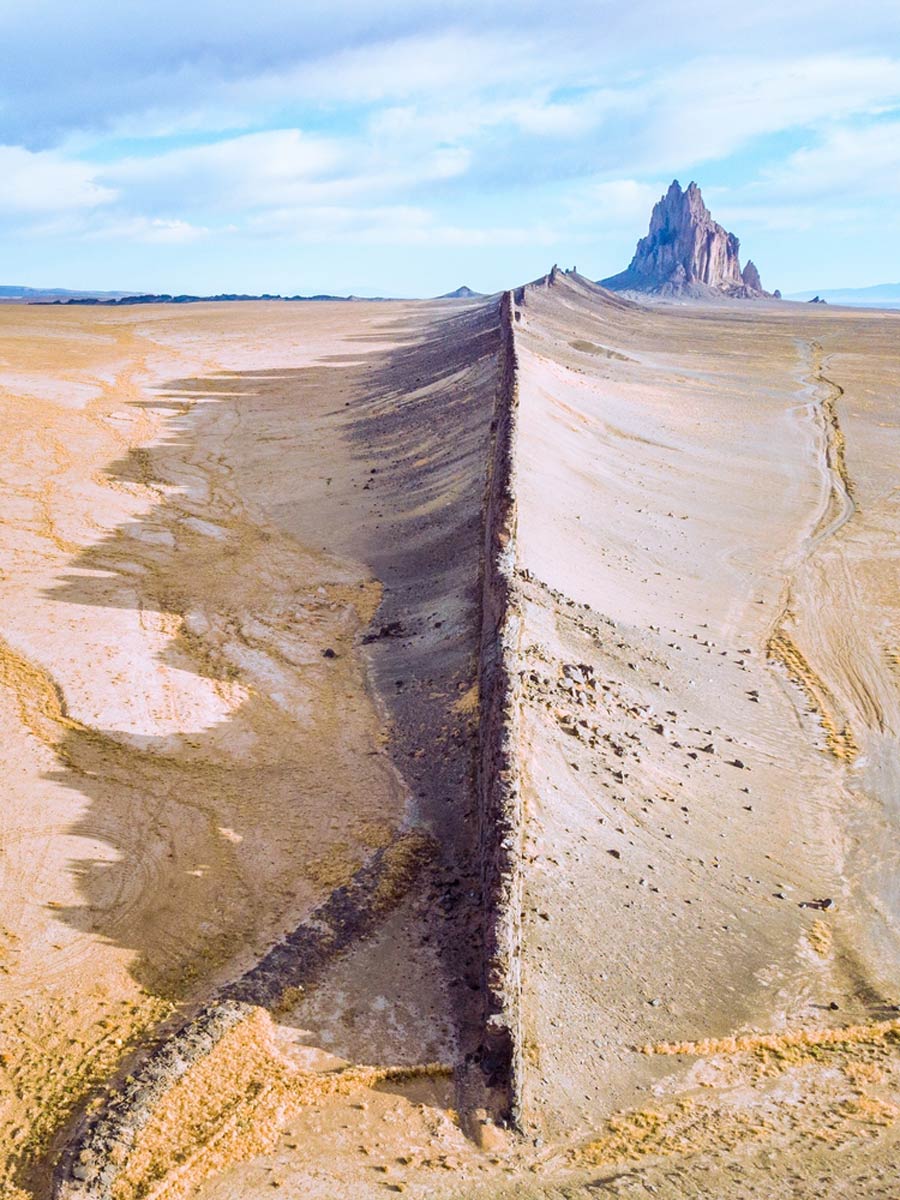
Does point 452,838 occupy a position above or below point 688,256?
below

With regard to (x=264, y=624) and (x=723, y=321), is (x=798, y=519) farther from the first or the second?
(x=723, y=321)

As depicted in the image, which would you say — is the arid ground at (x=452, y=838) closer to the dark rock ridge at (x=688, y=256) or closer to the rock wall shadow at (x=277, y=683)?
the rock wall shadow at (x=277, y=683)

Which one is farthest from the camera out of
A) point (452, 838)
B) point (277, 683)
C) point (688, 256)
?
point (688, 256)

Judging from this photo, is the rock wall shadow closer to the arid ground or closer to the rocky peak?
the arid ground

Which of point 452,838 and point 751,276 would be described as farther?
point 751,276

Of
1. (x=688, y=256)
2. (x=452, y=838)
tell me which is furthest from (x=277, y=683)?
(x=688, y=256)

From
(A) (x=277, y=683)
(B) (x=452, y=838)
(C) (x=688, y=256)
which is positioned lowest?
(B) (x=452, y=838)

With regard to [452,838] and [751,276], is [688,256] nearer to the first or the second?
[751,276]
